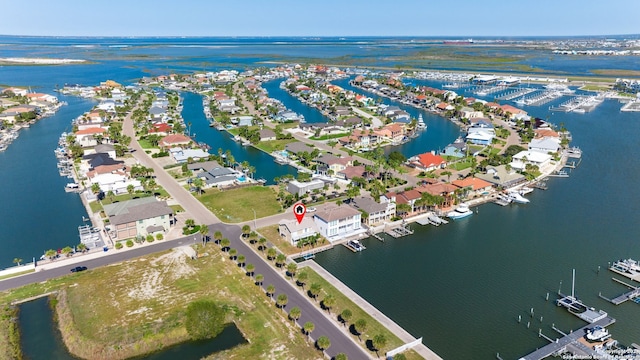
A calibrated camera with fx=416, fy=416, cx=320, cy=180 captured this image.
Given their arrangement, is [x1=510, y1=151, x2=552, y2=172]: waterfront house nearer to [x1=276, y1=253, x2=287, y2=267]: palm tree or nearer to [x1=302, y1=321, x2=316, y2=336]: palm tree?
[x1=276, y1=253, x2=287, y2=267]: palm tree

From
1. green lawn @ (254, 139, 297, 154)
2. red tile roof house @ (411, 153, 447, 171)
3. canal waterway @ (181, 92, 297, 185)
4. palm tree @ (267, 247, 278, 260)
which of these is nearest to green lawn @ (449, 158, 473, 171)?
red tile roof house @ (411, 153, 447, 171)

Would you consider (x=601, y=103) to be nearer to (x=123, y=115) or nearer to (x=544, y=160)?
(x=544, y=160)

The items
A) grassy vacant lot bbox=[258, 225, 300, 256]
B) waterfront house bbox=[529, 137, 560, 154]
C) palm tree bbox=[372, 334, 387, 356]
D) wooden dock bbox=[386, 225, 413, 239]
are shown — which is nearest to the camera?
palm tree bbox=[372, 334, 387, 356]

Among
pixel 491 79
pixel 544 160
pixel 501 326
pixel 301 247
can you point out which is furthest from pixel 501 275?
pixel 491 79

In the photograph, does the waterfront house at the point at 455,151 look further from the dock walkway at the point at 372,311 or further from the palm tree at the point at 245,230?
the palm tree at the point at 245,230

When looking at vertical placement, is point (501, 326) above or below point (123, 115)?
below

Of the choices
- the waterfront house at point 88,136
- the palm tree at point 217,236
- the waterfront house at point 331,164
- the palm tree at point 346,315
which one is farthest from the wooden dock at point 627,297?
the waterfront house at point 88,136
